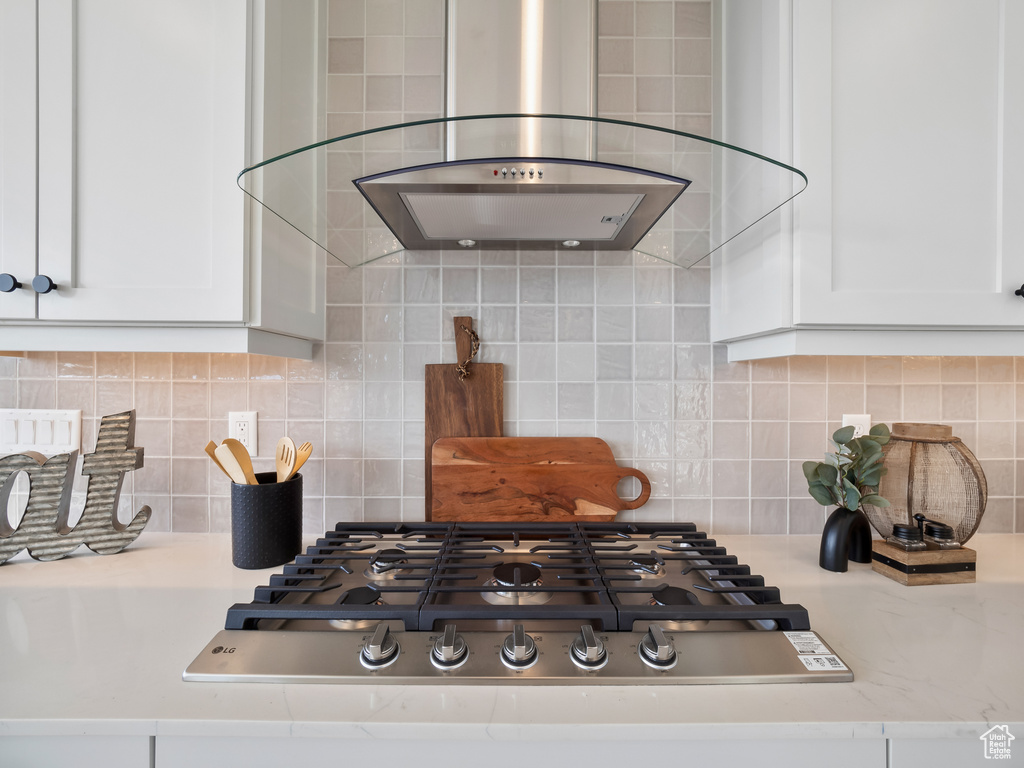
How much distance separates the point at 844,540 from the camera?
106 centimetres

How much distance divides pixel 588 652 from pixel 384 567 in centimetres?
42

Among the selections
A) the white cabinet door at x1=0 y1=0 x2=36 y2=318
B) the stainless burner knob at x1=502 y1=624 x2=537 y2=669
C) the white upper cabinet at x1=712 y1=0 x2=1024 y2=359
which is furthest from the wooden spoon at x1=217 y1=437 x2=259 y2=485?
the white upper cabinet at x1=712 y1=0 x2=1024 y2=359

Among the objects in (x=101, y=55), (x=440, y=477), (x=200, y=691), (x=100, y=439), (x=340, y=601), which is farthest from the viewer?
(x=440, y=477)

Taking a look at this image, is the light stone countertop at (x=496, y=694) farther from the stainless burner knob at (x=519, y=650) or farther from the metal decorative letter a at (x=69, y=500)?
the metal decorative letter a at (x=69, y=500)

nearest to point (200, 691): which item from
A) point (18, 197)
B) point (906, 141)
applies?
point (18, 197)

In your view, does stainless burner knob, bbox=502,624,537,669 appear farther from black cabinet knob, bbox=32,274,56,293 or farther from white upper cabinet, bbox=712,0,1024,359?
black cabinet knob, bbox=32,274,56,293

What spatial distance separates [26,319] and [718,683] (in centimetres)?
126

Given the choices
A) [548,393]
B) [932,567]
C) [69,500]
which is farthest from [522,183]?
[69,500]

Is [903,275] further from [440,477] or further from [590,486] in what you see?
[440,477]

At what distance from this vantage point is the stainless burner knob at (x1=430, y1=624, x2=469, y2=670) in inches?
26.8

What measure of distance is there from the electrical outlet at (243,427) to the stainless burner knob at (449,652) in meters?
0.79

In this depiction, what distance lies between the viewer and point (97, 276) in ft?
3.11

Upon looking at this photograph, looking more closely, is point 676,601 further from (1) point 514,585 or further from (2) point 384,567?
(2) point 384,567

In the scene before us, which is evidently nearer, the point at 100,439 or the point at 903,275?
the point at 903,275
